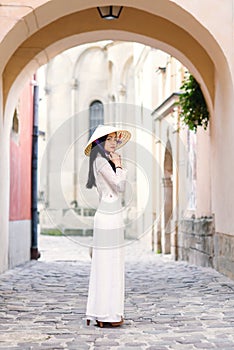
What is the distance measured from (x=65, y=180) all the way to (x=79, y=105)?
12.0 feet

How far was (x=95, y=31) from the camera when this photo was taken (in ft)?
33.7

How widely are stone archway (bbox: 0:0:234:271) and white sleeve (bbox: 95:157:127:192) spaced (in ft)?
9.88

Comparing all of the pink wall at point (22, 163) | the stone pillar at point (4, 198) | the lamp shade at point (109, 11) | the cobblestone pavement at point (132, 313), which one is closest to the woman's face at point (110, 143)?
the cobblestone pavement at point (132, 313)

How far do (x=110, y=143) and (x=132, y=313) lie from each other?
5.62 feet

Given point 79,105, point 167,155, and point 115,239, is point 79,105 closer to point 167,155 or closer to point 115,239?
point 167,155

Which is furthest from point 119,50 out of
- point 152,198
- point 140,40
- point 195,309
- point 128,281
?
point 195,309

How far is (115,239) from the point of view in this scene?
5.50 meters

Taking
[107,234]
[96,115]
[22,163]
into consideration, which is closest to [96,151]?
[107,234]

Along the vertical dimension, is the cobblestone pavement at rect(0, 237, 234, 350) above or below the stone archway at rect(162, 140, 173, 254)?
below

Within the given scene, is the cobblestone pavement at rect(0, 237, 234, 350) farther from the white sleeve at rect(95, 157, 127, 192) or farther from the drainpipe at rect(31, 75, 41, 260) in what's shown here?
the drainpipe at rect(31, 75, 41, 260)

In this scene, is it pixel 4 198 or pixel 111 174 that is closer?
pixel 111 174

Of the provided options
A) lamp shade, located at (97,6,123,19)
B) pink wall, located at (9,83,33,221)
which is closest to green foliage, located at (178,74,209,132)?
lamp shade, located at (97,6,123,19)

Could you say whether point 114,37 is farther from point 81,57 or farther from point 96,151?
point 81,57

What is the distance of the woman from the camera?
5.43 m
